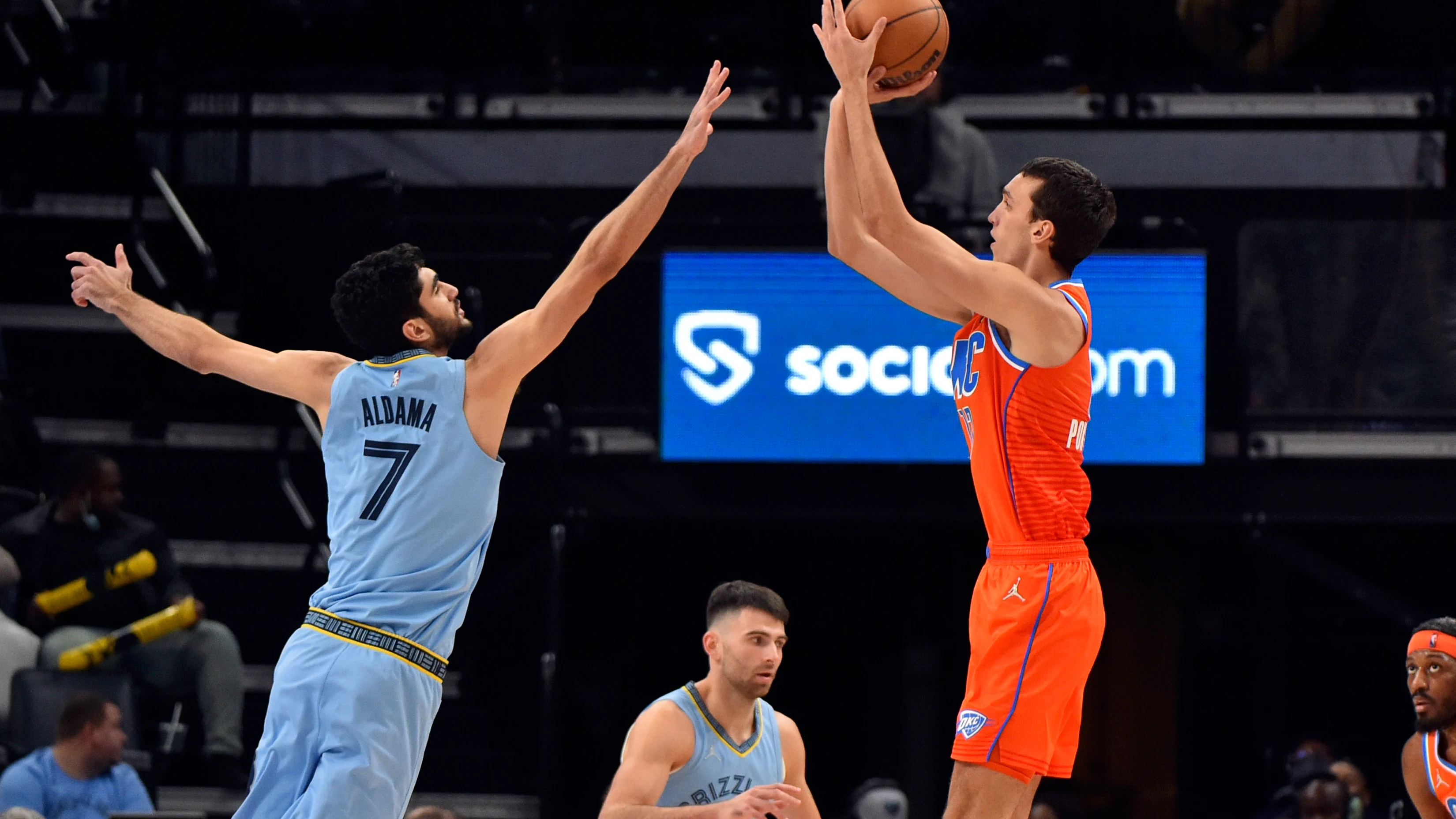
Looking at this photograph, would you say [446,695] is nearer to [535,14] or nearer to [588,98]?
[588,98]

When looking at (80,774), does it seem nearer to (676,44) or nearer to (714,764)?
(714,764)

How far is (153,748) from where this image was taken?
912 cm

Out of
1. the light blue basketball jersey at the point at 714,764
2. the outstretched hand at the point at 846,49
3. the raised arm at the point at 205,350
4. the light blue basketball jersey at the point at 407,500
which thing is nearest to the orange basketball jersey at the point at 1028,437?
the outstretched hand at the point at 846,49

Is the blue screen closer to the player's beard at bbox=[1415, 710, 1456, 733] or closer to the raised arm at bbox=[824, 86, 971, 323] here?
the player's beard at bbox=[1415, 710, 1456, 733]

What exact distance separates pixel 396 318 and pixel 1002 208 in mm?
1644

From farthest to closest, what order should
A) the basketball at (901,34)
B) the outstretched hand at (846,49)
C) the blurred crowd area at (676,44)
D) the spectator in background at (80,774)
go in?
1. the blurred crowd area at (676,44)
2. the spectator in background at (80,774)
3. the basketball at (901,34)
4. the outstretched hand at (846,49)

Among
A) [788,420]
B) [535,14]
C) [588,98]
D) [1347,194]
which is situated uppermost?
[535,14]

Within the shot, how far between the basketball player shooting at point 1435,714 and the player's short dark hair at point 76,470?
6452 millimetres

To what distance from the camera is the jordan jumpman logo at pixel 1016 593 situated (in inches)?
166

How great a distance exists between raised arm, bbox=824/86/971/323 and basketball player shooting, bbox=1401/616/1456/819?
2.59 meters

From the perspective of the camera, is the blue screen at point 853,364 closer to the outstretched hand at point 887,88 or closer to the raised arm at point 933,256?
the outstretched hand at point 887,88

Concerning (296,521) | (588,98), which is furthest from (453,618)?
(588,98)

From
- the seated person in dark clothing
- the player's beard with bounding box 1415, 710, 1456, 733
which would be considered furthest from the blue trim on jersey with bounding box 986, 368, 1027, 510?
the seated person in dark clothing

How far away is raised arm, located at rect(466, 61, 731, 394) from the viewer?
14.9 ft
